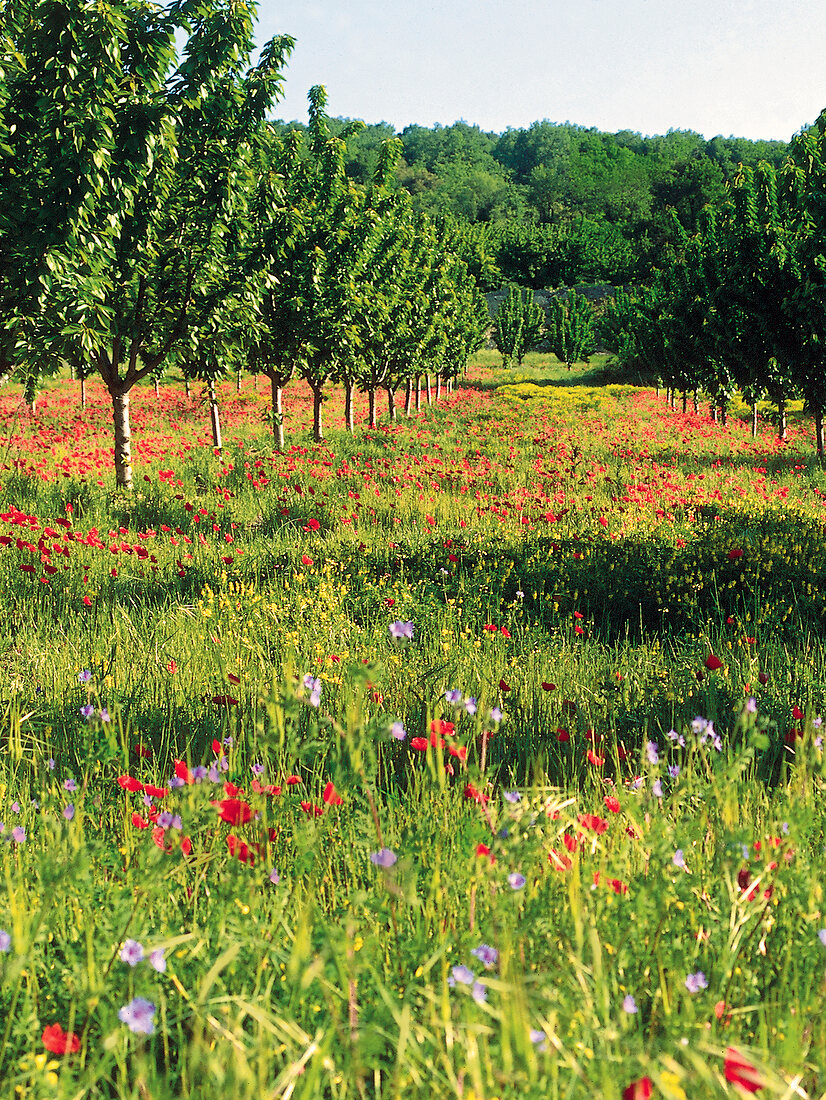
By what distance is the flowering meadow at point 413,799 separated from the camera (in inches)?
48.0

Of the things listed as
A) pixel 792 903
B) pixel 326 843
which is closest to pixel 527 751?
pixel 326 843

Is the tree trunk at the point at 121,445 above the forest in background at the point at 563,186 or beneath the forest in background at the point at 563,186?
beneath

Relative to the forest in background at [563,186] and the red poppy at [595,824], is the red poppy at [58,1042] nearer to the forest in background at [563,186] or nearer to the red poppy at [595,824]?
the red poppy at [595,824]

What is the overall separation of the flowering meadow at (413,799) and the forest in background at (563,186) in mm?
57194

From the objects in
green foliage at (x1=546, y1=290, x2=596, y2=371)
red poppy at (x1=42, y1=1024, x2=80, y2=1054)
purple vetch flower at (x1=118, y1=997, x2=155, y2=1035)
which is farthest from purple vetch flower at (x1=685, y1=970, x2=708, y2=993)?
green foliage at (x1=546, y1=290, x2=596, y2=371)

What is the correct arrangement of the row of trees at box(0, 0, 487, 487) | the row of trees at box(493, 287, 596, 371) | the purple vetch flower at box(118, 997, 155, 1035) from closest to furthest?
the purple vetch flower at box(118, 997, 155, 1035)
the row of trees at box(0, 0, 487, 487)
the row of trees at box(493, 287, 596, 371)

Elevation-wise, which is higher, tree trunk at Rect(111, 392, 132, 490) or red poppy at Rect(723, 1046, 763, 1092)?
tree trunk at Rect(111, 392, 132, 490)

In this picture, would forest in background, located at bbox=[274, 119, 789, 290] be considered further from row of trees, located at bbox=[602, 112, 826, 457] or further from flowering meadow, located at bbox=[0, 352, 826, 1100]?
flowering meadow, located at bbox=[0, 352, 826, 1100]

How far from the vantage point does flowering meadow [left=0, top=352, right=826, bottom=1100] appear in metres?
1.22

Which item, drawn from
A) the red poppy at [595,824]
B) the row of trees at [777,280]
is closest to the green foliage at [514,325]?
the row of trees at [777,280]

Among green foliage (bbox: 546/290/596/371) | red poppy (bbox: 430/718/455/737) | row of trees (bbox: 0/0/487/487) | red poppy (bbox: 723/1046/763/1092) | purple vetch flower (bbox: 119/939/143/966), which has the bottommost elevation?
red poppy (bbox: 723/1046/763/1092)

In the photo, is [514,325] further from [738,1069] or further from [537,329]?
[738,1069]

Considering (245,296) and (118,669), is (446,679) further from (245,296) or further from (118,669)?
→ (245,296)

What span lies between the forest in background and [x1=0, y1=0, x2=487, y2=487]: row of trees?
5115 cm
